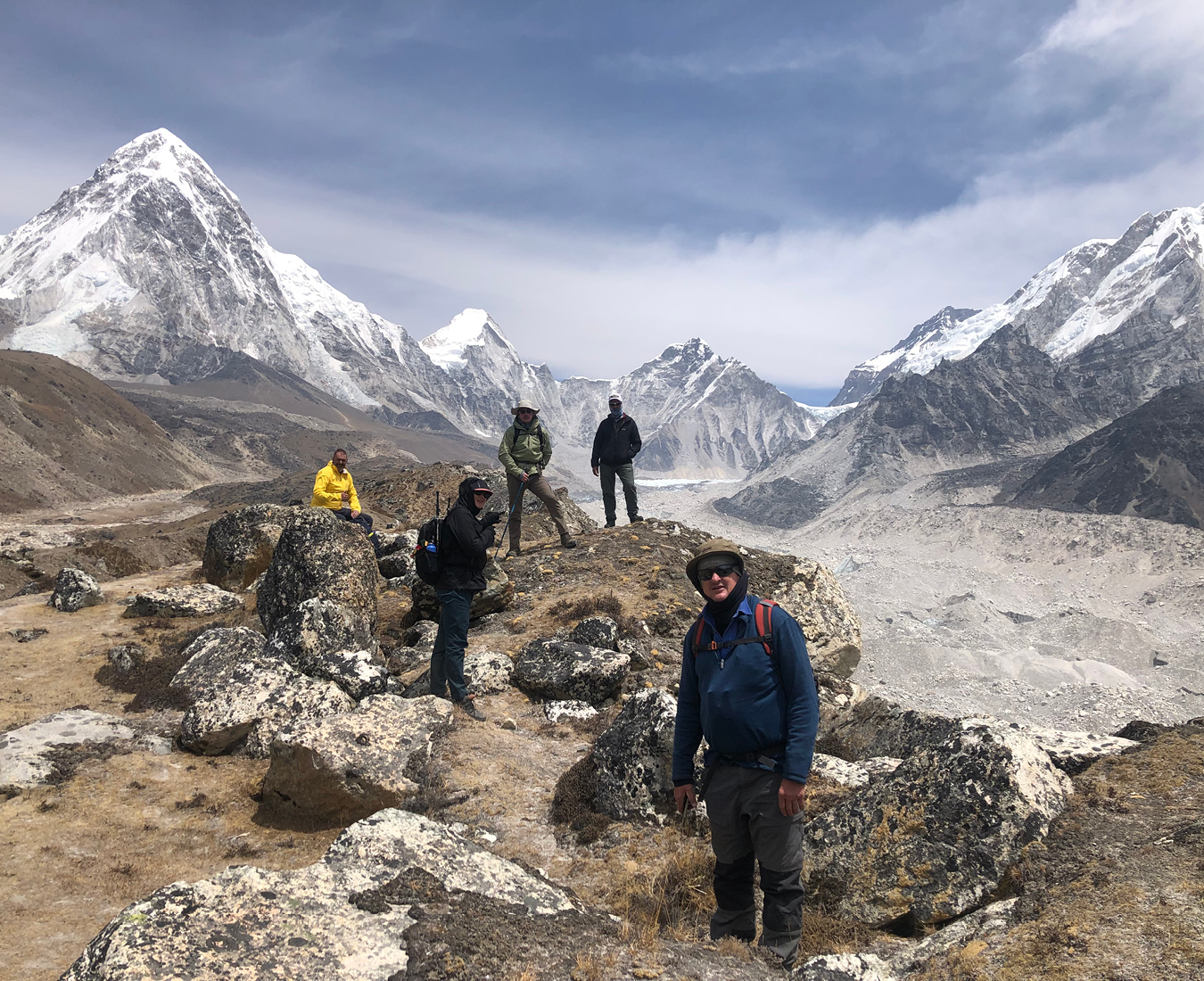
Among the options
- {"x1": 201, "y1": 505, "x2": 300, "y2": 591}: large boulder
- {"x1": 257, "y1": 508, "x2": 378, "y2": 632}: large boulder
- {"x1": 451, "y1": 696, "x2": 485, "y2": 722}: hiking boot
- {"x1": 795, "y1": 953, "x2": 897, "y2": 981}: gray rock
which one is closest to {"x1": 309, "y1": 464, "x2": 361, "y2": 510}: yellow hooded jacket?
{"x1": 201, "y1": 505, "x2": 300, "y2": 591}: large boulder

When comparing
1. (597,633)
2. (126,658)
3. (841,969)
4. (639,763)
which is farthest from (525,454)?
(841,969)

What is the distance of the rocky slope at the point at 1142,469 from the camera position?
14400 centimetres

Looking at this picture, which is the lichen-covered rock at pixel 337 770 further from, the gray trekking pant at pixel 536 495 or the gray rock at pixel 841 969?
the gray trekking pant at pixel 536 495

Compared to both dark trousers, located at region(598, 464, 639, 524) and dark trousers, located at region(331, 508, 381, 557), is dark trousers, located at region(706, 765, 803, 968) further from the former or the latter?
dark trousers, located at region(598, 464, 639, 524)

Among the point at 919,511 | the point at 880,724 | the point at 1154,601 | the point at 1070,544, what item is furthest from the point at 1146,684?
the point at 919,511

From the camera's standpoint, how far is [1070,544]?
138m

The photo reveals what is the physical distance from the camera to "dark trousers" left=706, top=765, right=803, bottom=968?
15.1 ft

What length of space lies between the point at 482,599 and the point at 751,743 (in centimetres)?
897

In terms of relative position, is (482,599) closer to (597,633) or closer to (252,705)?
(597,633)

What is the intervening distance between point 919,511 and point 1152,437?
5284 cm

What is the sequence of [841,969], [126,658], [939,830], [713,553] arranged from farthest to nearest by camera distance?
[126,658]
[939,830]
[713,553]
[841,969]

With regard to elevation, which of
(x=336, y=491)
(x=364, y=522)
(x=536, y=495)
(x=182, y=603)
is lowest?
(x=182, y=603)

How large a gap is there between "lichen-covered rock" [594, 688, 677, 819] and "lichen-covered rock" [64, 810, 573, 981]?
1.75m

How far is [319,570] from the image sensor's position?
39.4ft
